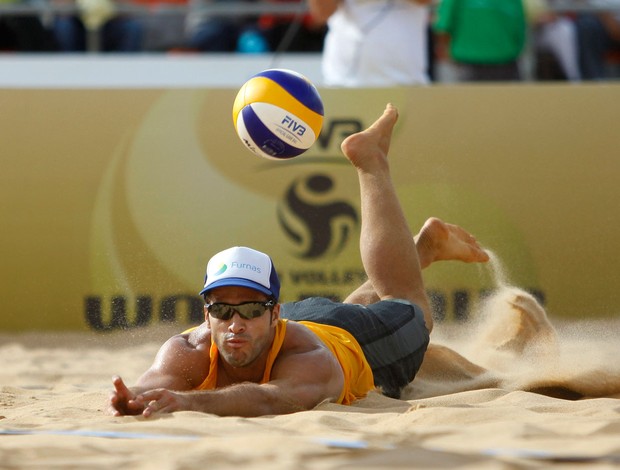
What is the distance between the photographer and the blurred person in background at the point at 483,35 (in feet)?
27.8

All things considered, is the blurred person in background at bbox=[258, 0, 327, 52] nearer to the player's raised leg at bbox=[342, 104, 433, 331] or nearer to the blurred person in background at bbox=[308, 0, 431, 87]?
the blurred person in background at bbox=[308, 0, 431, 87]

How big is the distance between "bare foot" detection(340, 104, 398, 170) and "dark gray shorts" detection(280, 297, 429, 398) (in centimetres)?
84

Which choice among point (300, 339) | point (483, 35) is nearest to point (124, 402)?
point (300, 339)

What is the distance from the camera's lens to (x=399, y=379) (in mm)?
5145

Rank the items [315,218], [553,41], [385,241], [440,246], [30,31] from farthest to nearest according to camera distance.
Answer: [30,31] < [553,41] < [315,218] < [440,246] < [385,241]

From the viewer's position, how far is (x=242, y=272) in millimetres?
4438

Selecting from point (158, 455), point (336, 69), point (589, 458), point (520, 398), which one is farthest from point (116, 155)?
point (589, 458)

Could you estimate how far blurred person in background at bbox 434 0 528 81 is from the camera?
8.46m

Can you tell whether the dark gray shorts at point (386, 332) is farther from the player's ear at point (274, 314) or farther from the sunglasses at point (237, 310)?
the sunglasses at point (237, 310)

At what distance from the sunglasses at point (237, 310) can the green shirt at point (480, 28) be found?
4.58 m

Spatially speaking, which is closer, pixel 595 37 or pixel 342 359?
pixel 342 359

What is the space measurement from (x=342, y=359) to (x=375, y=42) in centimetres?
371

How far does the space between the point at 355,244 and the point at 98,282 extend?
1.75 meters

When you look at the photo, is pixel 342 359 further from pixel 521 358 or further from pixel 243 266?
pixel 521 358
